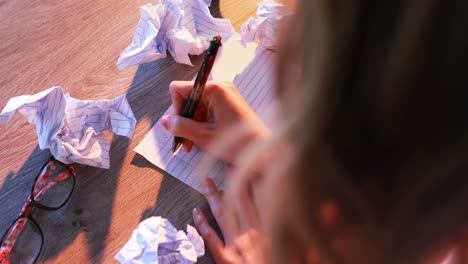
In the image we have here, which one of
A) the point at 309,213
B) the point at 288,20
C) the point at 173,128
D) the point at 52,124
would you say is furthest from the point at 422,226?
the point at 52,124

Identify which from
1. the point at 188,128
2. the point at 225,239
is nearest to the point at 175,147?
the point at 188,128

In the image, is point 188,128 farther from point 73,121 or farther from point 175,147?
point 73,121

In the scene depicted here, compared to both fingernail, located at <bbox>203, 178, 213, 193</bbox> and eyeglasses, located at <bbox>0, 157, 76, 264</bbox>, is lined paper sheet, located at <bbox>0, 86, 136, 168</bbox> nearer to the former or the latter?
eyeglasses, located at <bbox>0, 157, 76, 264</bbox>

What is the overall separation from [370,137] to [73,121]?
1.39 feet

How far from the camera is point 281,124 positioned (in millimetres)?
324

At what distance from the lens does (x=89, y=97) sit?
0.64 meters

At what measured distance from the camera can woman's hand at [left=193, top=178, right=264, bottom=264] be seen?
1.83 ft

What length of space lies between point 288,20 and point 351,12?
7 cm

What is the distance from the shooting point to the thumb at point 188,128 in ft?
1.93

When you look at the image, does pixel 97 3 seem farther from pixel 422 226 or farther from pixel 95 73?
pixel 422 226

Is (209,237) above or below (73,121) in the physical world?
below

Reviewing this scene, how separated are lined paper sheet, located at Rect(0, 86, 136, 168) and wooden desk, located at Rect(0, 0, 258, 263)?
24 mm

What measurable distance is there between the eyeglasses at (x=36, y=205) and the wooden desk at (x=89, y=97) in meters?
0.01

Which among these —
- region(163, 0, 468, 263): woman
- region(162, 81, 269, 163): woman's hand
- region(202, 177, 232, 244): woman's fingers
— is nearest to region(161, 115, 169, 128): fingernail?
region(162, 81, 269, 163): woman's hand
